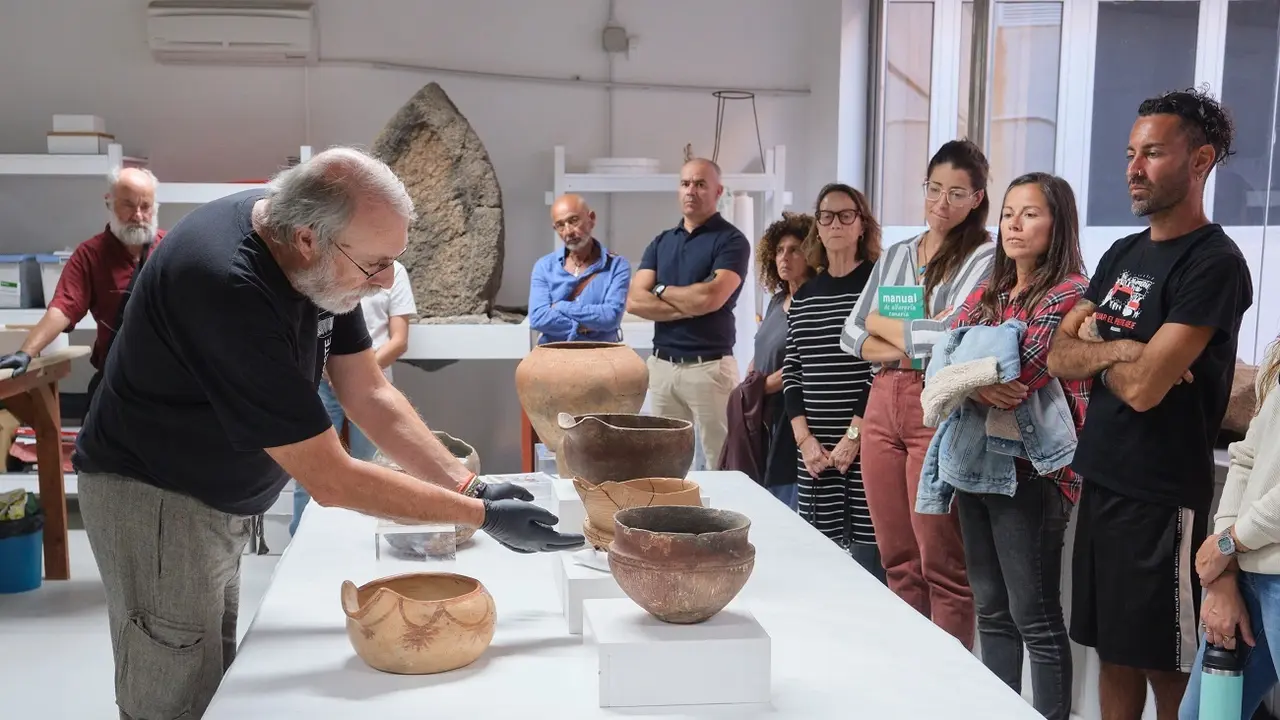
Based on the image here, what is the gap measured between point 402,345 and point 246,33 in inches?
71.9

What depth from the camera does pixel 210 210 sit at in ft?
5.89

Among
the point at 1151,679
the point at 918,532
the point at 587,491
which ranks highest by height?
the point at 587,491

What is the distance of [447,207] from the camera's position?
5.15 metres

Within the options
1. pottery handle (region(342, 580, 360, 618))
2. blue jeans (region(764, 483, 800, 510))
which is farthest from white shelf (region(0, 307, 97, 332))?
pottery handle (region(342, 580, 360, 618))

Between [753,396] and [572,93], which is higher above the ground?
[572,93]

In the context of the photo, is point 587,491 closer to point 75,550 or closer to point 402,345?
point 402,345

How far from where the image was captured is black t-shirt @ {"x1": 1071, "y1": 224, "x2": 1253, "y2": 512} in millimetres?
2090

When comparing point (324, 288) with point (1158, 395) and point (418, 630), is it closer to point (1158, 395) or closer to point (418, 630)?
point (418, 630)

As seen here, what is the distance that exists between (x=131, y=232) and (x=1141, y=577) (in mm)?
3573

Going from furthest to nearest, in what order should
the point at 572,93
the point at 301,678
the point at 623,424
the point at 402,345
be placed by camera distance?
the point at 572,93 → the point at 402,345 → the point at 623,424 → the point at 301,678

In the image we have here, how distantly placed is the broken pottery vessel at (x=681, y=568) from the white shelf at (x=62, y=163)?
13.8 ft

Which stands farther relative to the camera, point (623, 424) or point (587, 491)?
point (623, 424)

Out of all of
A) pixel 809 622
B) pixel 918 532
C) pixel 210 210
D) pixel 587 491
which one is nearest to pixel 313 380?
pixel 210 210

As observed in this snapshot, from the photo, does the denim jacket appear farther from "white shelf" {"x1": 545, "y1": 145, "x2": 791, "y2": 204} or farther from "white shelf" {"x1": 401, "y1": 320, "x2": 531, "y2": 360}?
"white shelf" {"x1": 545, "y1": 145, "x2": 791, "y2": 204}
